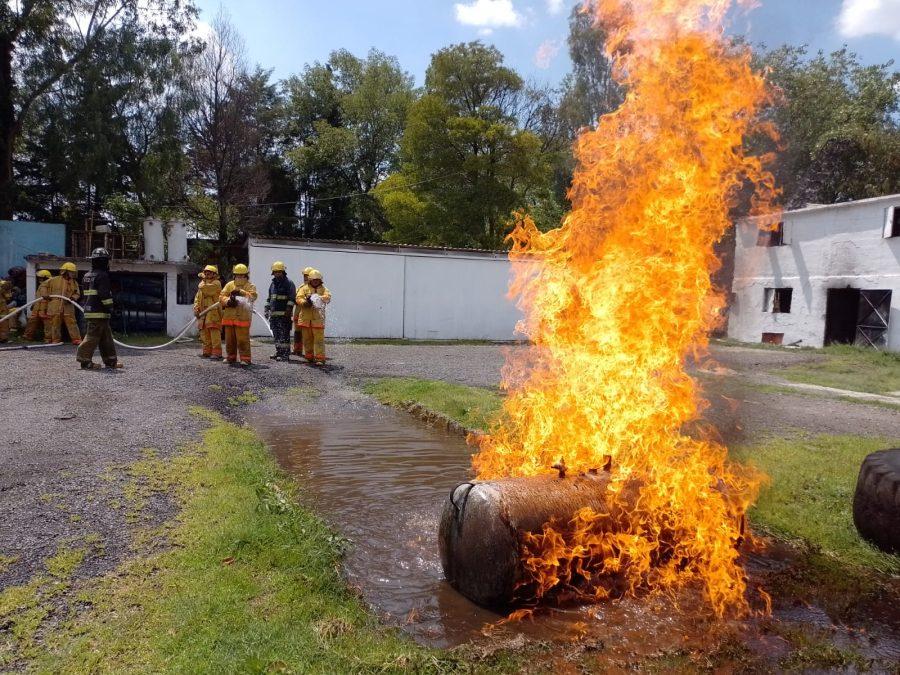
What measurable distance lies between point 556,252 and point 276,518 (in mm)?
3346

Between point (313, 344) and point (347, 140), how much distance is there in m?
23.9

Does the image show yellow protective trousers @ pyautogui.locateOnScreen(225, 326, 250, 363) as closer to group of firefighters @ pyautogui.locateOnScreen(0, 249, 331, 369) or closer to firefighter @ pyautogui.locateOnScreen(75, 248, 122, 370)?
group of firefighters @ pyautogui.locateOnScreen(0, 249, 331, 369)

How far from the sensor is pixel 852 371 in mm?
17156

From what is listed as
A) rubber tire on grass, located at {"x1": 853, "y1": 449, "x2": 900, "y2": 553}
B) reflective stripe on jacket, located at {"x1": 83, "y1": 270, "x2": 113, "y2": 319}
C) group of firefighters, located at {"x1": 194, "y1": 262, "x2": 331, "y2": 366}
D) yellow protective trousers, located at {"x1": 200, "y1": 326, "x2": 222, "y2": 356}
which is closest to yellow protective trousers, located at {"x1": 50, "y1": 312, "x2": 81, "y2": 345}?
group of firefighters, located at {"x1": 194, "y1": 262, "x2": 331, "y2": 366}

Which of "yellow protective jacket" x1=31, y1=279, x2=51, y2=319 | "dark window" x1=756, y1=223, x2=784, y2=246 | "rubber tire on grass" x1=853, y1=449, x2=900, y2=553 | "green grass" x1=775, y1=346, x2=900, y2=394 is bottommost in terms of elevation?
"green grass" x1=775, y1=346, x2=900, y2=394

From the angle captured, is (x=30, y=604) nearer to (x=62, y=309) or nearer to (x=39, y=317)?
(x=62, y=309)

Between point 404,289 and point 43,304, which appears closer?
point 43,304

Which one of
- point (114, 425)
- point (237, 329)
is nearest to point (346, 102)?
point (237, 329)

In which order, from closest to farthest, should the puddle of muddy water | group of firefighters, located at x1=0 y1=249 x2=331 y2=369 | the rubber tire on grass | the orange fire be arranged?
the puddle of muddy water → the orange fire → the rubber tire on grass → group of firefighters, located at x1=0 y1=249 x2=331 y2=369

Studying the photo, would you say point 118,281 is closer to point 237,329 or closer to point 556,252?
point 237,329

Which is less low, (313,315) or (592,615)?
(313,315)

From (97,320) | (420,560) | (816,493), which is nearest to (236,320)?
(97,320)

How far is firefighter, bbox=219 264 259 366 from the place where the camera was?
496 inches

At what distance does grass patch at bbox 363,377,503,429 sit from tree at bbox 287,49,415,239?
25750 millimetres
